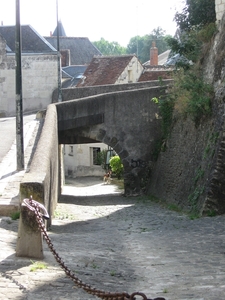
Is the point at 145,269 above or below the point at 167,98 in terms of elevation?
below

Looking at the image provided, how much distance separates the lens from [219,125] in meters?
15.0

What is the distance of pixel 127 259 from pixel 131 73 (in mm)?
31249

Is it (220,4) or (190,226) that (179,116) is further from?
(190,226)

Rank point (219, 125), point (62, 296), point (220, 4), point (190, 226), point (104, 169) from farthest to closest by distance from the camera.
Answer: point (104, 169) < point (220, 4) < point (219, 125) < point (190, 226) < point (62, 296)

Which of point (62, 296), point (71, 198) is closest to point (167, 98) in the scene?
point (71, 198)

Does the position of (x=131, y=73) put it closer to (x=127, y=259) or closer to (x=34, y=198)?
(x=127, y=259)

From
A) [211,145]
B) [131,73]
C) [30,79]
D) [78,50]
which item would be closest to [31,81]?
[30,79]

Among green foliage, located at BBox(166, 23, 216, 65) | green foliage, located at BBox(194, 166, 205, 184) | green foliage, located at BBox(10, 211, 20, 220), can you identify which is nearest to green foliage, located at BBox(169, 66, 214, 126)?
green foliage, located at BBox(166, 23, 216, 65)

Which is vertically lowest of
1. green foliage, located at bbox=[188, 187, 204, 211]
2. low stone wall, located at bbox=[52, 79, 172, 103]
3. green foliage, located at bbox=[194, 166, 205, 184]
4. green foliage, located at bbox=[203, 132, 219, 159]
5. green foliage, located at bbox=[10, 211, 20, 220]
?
green foliage, located at bbox=[188, 187, 204, 211]

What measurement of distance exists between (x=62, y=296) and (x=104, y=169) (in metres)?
33.0

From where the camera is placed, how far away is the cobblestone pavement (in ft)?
20.7

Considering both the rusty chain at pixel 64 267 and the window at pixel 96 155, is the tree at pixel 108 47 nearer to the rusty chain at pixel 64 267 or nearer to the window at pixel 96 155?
the window at pixel 96 155

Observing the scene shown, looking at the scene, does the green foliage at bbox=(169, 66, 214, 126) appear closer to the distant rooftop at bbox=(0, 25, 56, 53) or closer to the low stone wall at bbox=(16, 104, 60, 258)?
the low stone wall at bbox=(16, 104, 60, 258)

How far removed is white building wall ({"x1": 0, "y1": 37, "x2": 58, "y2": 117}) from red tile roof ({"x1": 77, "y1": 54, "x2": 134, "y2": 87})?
4309mm
